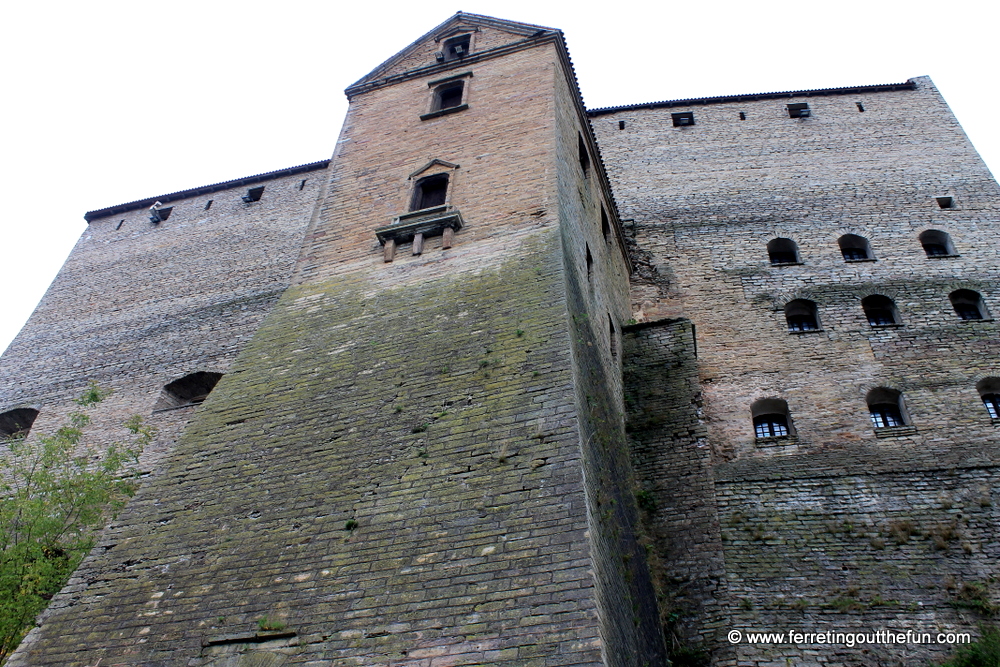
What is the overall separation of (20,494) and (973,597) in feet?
39.8

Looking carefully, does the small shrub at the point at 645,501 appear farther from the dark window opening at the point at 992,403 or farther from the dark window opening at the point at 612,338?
the dark window opening at the point at 992,403

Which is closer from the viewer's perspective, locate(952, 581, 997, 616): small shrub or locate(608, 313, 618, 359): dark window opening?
locate(952, 581, 997, 616): small shrub

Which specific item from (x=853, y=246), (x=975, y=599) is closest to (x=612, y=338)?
(x=975, y=599)

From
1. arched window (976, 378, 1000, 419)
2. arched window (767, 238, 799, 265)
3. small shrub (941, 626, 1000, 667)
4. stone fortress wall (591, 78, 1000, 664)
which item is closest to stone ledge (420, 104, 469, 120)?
stone fortress wall (591, 78, 1000, 664)

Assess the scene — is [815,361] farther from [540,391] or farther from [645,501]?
[540,391]

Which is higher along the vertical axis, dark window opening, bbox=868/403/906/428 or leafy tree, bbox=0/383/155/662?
dark window opening, bbox=868/403/906/428

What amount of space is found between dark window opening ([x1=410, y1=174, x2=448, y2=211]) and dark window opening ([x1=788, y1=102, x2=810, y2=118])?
12.7m

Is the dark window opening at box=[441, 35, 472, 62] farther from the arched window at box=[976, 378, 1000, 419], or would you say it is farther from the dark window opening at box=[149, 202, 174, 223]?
the dark window opening at box=[149, 202, 174, 223]

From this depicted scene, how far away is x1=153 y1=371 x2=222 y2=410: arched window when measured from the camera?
14773 millimetres

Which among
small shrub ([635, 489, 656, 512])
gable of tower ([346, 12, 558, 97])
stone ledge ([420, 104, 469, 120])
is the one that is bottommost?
small shrub ([635, 489, 656, 512])

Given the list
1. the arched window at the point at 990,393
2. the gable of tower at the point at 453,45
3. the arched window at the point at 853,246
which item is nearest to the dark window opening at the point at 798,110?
the arched window at the point at 853,246

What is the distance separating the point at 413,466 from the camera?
22.0 feet

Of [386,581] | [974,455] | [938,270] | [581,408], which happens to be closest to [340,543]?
[386,581]

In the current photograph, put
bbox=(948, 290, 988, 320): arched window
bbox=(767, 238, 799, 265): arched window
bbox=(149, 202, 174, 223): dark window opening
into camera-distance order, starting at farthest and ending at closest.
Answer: bbox=(149, 202, 174, 223): dark window opening, bbox=(767, 238, 799, 265): arched window, bbox=(948, 290, 988, 320): arched window
